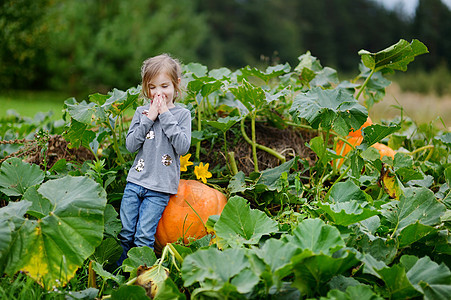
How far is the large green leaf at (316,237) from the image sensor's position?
138 centimetres

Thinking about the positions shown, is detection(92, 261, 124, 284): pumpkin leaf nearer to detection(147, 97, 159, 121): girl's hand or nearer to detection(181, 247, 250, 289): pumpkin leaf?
detection(181, 247, 250, 289): pumpkin leaf

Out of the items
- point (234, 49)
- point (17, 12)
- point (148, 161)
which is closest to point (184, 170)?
point (148, 161)

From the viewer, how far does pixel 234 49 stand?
78.6 feet

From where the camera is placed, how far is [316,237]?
4.63 feet

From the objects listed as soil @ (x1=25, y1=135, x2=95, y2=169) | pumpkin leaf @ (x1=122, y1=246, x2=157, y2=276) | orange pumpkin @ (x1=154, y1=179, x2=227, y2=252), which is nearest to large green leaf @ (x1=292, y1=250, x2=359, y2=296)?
pumpkin leaf @ (x1=122, y1=246, x2=157, y2=276)

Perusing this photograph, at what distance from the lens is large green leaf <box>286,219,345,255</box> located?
1.38 meters

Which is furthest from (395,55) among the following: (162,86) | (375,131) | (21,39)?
(21,39)

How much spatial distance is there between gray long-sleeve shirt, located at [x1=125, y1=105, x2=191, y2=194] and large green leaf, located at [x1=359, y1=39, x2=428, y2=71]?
3.29ft

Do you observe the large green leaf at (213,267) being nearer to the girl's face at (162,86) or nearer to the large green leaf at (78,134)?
the girl's face at (162,86)

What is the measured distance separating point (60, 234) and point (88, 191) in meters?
0.18

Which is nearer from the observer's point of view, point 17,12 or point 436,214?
point 436,214

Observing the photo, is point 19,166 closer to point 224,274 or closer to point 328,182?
point 224,274

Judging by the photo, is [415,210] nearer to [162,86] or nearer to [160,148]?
[160,148]

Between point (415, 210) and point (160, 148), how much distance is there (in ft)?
3.62
